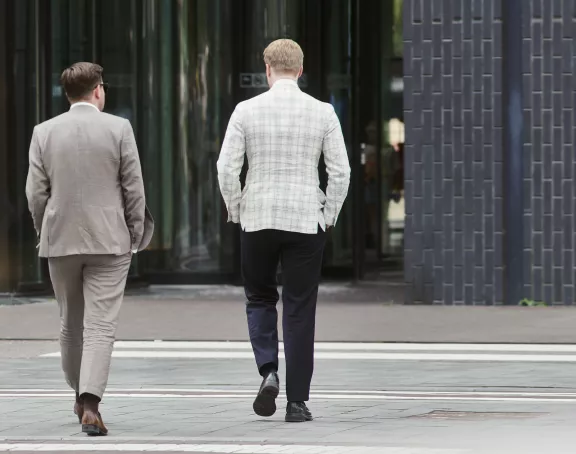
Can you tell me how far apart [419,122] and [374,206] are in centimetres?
288

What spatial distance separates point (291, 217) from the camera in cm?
743

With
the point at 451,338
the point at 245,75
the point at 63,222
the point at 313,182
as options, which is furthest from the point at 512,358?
the point at 245,75

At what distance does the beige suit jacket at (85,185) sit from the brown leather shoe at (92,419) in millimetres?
663

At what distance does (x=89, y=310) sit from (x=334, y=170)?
1.29 m

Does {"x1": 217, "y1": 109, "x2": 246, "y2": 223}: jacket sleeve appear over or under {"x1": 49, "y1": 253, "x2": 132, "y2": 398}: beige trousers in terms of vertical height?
over

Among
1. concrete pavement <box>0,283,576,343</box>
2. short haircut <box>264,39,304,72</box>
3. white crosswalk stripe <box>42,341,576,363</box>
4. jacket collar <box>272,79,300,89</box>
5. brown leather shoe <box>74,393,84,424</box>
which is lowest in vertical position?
concrete pavement <box>0,283,576,343</box>

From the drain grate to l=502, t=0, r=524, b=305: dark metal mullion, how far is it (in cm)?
611

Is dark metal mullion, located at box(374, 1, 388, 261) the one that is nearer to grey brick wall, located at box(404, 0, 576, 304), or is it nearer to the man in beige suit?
grey brick wall, located at box(404, 0, 576, 304)

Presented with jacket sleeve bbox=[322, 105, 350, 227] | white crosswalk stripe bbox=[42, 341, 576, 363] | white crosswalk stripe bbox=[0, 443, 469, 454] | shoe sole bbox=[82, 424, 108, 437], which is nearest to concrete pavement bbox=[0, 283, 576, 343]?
white crosswalk stripe bbox=[42, 341, 576, 363]

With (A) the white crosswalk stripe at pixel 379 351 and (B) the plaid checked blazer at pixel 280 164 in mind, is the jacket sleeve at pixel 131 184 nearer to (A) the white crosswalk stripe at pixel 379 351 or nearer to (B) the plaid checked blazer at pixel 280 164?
(B) the plaid checked blazer at pixel 280 164

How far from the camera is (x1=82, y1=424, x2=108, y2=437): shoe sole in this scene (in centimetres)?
712

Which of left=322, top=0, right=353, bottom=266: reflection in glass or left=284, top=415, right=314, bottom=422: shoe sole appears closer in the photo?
left=284, top=415, right=314, bottom=422: shoe sole

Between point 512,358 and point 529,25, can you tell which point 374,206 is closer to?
point 529,25

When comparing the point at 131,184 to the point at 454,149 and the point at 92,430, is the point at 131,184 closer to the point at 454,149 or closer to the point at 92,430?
the point at 92,430
